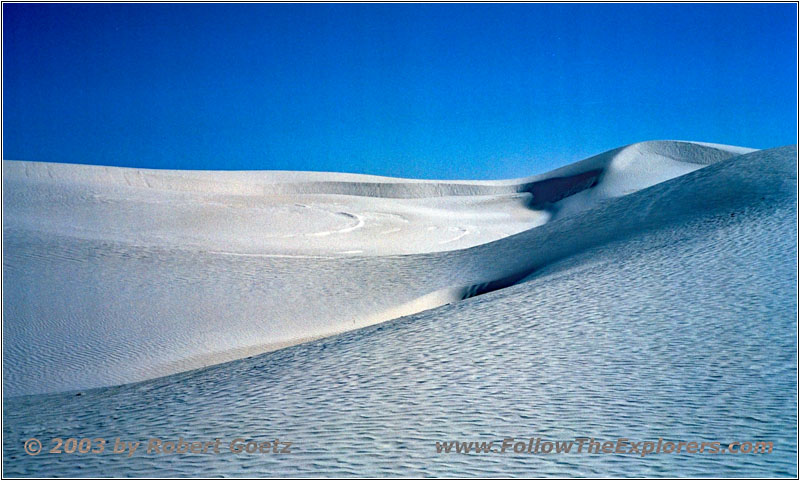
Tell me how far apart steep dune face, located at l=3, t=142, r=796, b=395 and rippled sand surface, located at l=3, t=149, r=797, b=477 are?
7.89 ft

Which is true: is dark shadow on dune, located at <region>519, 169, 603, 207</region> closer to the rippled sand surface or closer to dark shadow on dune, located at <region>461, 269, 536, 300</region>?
dark shadow on dune, located at <region>461, 269, 536, 300</region>

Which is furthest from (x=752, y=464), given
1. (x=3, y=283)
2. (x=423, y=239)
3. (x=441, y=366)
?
(x=423, y=239)

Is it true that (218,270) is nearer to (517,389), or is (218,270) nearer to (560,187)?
(517,389)

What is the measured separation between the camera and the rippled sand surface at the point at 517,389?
3.68 m

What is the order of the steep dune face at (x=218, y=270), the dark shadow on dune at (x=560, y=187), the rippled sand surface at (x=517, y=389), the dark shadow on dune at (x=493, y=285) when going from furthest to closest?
the dark shadow on dune at (x=560, y=187) < the dark shadow on dune at (x=493, y=285) < the steep dune face at (x=218, y=270) < the rippled sand surface at (x=517, y=389)

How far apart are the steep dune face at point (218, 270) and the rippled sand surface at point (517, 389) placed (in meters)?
2.40

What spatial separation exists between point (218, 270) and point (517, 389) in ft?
30.5

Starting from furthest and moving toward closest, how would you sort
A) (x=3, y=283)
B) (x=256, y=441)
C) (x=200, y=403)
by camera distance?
(x=3, y=283), (x=200, y=403), (x=256, y=441)

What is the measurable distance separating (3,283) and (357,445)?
9.64 metres

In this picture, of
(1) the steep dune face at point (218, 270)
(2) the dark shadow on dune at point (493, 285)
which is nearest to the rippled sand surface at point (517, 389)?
(1) the steep dune face at point (218, 270)

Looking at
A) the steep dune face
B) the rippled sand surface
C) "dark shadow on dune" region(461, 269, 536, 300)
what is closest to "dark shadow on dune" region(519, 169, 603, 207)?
the steep dune face

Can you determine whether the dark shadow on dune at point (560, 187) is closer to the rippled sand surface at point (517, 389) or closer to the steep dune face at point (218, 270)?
the steep dune face at point (218, 270)

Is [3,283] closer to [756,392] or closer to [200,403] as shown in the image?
[200,403]

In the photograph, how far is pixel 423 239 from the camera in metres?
21.1
